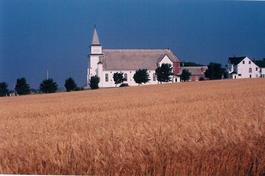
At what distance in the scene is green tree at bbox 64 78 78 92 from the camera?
4.91 metres

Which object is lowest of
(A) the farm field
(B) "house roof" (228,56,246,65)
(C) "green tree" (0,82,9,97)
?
(A) the farm field

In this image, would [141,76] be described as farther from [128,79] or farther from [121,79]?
[121,79]

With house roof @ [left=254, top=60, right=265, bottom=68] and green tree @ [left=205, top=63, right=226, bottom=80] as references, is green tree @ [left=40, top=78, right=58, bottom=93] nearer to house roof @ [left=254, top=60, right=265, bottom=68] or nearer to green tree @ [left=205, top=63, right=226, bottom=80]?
green tree @ [left=205, top=63, right=226, bottom=80]

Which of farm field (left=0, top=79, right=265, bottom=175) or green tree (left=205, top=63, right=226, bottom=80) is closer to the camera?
farm field (left=0, top=79, right=265, bottom=175)

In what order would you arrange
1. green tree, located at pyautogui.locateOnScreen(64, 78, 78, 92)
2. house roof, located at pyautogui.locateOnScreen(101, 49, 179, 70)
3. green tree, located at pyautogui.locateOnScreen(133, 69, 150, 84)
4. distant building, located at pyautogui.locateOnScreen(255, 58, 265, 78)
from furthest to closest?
green tree, located at pyautogui.locateOnScreen(133, 69, 150, 84)
green tree, located at pyautogui.locateOnScreen(64, 78, 78, 92)
house roof, located at pyautogui.locateOnScreen(101, 49, 179, 70)
distant building, located at pyautogui.locateOnScreen(255, 58, 265, 78)

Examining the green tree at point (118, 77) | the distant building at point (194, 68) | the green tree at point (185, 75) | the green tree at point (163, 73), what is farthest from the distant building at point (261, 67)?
the green tree at point (118, 77)

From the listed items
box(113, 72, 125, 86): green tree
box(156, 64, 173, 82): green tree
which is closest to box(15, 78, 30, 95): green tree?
box(113, 72, 125, 86): green tree

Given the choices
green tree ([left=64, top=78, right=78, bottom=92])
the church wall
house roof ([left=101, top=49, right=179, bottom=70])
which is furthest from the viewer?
the church wall

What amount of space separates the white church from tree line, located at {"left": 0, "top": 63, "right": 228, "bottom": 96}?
52 millimetres

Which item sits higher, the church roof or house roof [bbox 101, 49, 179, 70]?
the church roof

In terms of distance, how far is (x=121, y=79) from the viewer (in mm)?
5355

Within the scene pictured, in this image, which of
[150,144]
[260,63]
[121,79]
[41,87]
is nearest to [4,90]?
[41,87]

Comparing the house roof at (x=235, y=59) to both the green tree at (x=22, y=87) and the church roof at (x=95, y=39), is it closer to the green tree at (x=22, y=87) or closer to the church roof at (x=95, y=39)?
A: the church roof at (x=95, y=39)

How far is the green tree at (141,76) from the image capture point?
5007mm
